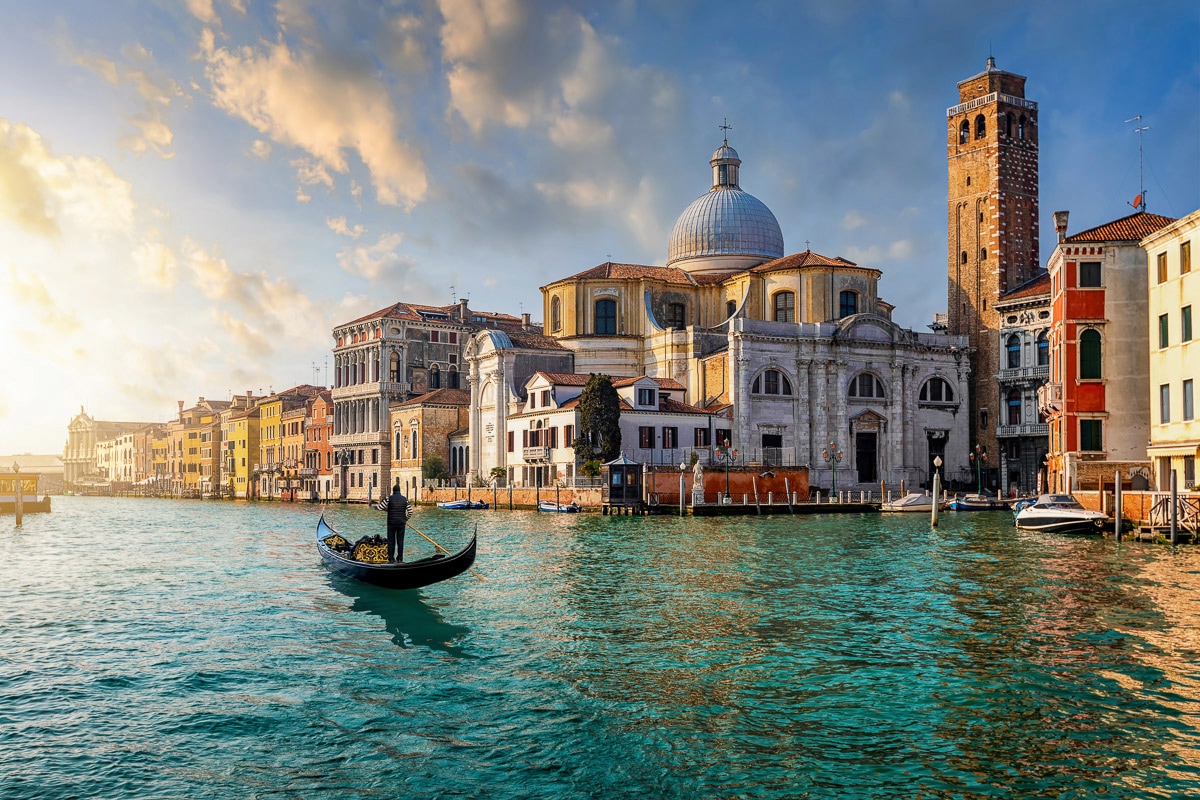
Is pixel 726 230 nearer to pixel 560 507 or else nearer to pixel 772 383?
pixel 772 383

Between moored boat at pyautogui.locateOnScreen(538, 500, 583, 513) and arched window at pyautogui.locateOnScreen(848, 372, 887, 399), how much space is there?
15418 mm

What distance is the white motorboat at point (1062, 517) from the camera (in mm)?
24766

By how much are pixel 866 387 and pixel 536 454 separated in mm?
15392

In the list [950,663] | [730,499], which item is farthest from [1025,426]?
[950,663]

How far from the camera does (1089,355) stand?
27.6 meters

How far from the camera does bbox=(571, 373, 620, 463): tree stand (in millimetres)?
37000

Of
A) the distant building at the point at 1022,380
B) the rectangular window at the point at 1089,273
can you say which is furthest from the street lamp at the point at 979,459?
the rectangular window at the point at 1089,273

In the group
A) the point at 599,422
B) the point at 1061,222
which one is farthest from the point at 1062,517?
the point at 599,422

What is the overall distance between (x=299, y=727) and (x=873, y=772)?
4530 mm

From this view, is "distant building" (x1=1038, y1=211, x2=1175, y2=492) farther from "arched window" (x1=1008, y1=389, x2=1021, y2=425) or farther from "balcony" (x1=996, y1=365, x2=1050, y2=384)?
"arched window" (x1=1008, y1=389, x2=1021, y2=425)

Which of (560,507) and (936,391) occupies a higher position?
(936,391)

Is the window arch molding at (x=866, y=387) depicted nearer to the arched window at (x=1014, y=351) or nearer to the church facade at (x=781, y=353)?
the church facade at (x=781, y=353)

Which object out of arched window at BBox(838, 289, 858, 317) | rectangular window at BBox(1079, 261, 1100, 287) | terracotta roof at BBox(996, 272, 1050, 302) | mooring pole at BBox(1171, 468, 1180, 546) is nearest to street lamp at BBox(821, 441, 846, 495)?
arched window at BBox(838, 289, 858, 317)

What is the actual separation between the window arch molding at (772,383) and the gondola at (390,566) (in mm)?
27629
